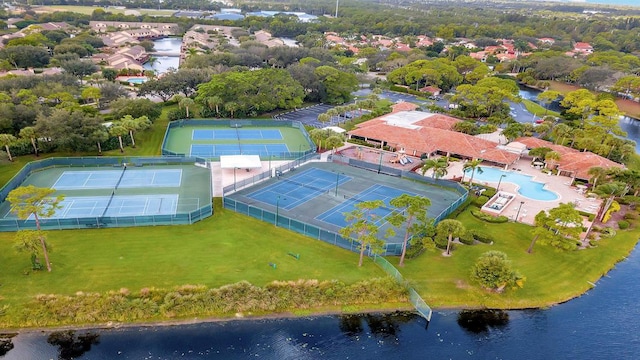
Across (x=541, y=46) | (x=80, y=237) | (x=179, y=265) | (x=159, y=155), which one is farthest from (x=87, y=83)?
(x=541, y=46)

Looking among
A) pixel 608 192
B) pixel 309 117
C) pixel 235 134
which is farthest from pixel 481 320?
A: pixel 309 117

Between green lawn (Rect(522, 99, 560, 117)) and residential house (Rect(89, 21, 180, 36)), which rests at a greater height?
residential house (Rect(89, 21, 180, 36))

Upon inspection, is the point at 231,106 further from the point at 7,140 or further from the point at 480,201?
the point at 480,201

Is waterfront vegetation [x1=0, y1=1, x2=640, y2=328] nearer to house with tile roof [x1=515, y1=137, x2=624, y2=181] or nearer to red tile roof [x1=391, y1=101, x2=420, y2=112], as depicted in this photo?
house with tile roof [x1=515, y1=137, x2=624, y2=181]

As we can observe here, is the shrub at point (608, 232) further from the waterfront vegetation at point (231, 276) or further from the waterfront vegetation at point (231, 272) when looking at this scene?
the waterfront vegetation at point (231, 276)

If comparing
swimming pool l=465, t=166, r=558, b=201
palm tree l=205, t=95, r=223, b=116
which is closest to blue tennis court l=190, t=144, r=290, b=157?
palm tree l=205, t=95, r=223, b=116

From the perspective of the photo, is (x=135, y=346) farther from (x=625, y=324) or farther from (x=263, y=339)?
(x=625, y=324)
